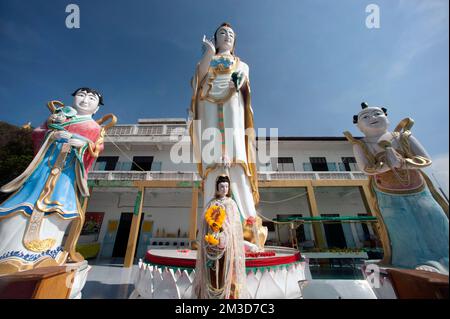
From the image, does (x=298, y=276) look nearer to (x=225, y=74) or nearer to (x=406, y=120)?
(x=406, y=120)

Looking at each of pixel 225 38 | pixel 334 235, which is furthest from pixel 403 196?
pixel 334 235

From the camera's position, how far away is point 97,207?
11.2 metres

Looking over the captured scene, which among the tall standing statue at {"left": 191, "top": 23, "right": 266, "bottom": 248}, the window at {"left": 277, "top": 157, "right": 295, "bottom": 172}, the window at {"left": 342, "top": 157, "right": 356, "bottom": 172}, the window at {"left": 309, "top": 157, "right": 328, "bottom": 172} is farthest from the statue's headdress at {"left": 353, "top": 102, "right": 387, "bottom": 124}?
the window at {"left": 342, "top": 157, "right": 356, "bottom": 172}

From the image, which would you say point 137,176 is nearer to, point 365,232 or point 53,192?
point 53,192

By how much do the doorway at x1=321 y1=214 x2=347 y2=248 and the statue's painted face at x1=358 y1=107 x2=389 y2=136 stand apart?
396 inches

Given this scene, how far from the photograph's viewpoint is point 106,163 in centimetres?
1142

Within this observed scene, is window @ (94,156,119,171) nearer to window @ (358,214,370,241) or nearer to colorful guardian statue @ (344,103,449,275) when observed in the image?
colorful guardian statue @ (344,103,449,275)

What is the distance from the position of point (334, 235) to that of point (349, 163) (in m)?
4.59

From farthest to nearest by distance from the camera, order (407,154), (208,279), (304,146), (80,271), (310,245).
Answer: (304,146), (310,245), (407,154), (80,271), (208,279)

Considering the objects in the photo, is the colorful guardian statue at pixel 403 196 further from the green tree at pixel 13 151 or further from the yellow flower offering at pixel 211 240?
the green tree at pixel 13 151

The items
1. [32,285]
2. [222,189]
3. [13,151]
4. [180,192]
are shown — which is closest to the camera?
[32,285]
